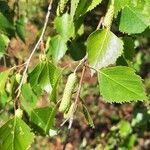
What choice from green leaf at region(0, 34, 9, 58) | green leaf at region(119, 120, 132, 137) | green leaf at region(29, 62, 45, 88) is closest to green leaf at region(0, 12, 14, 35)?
green leaf at region(0, 34, 9, 58)

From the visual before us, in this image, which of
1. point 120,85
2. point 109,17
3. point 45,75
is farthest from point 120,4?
point 45,75

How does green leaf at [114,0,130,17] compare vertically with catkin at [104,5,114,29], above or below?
above

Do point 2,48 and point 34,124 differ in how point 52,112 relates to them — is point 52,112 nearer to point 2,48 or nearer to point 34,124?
point 34,124

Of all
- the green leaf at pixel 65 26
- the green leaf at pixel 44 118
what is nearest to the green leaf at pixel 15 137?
the green leaf at pixel 44 118

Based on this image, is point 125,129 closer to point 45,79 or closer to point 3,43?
point 3,43

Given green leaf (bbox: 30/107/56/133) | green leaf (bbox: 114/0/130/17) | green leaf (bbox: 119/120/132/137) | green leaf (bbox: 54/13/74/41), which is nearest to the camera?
green leaf (bbox: 114/0/130/17)

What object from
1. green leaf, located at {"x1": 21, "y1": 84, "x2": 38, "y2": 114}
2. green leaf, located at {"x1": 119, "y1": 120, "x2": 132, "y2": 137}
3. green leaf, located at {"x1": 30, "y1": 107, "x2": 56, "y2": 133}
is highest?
green leaf, located at {"x1": 30, "y1": 107, "x2": 56, "y2": 133}

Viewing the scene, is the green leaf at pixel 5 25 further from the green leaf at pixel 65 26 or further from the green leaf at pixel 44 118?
the green leaf at pixel 44 118

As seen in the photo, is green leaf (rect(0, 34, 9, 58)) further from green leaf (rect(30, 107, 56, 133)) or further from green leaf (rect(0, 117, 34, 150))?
green leaf (rect(0, 117, 34, 150))
